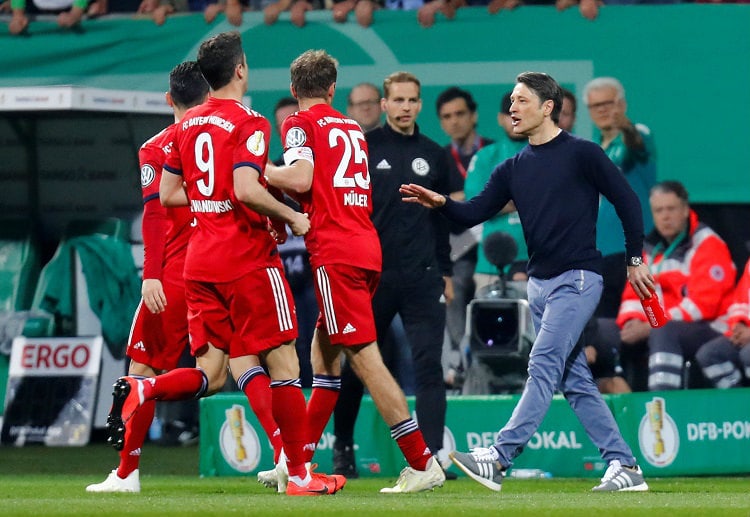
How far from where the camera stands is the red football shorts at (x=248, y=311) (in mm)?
7598

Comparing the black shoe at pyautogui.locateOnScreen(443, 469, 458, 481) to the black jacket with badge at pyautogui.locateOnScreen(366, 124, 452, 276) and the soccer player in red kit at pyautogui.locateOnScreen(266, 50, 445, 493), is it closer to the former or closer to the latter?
the black jacket with badge at pyautogui.locateOnScreen(366, 124, 452, 276)

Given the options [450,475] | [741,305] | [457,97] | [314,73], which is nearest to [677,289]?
[741,305]

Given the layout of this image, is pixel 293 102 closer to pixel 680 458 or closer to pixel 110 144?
pixel 110 144

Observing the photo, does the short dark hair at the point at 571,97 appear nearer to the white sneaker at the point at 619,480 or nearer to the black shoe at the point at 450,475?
the black shoe at the point at 450,475

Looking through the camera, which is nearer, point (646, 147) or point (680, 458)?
point (680, 458)

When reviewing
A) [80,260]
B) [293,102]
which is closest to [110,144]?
[80,260]

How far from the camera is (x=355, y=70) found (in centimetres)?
1276

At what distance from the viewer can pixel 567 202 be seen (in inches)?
320

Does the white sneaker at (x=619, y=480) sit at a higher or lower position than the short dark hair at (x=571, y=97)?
lower

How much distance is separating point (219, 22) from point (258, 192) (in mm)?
5915

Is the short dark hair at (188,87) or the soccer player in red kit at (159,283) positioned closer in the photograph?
the soccer player in red kit at (159,283)

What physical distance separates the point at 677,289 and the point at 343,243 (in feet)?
14.5

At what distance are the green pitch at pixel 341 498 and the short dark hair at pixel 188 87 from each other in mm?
2041

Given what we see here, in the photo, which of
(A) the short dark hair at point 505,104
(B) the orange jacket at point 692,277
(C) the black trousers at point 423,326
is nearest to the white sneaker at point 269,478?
(C) the black trousers at point 423,326
